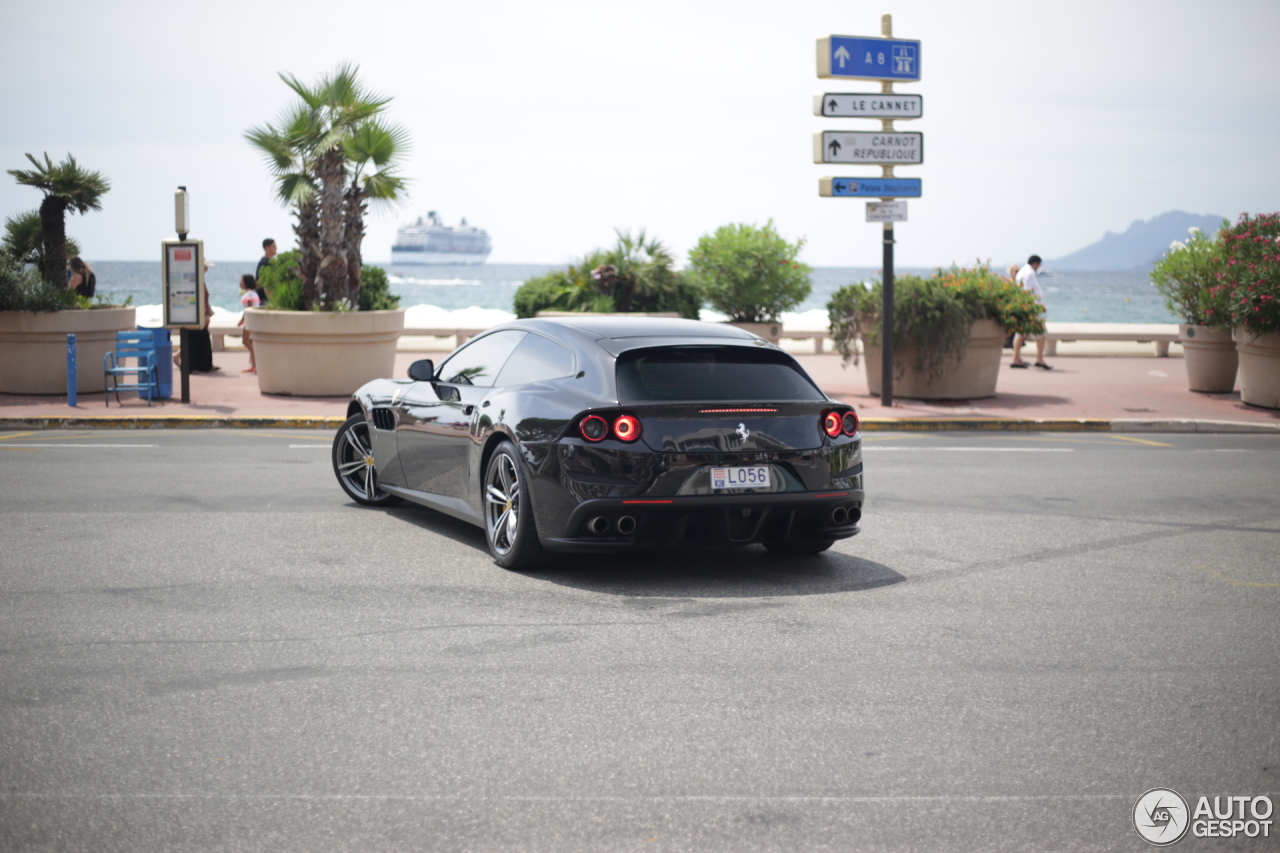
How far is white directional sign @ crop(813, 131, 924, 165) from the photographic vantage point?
16.3 meters

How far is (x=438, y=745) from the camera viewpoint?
4.38 metres

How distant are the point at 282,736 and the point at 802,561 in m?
→ 3.91

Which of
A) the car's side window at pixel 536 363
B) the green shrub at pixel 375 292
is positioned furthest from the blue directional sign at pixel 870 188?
the car's side window at pixel 536 363

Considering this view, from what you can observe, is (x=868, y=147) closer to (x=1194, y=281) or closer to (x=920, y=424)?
(x=920, y=424)

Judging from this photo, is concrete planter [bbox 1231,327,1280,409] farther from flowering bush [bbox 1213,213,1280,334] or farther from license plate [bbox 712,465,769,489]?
license plate [bbox 712,465,769,489]

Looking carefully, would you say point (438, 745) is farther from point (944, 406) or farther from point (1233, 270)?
point (1233, 270)

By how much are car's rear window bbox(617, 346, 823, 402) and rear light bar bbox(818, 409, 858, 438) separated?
0.13 m

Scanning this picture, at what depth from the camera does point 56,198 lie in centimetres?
1892

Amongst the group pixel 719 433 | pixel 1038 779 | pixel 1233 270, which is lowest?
pixel 1038 779

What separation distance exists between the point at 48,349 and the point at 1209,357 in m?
16.5

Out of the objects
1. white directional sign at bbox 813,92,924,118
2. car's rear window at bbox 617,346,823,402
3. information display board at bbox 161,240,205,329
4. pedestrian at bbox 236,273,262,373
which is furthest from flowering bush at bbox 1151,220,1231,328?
pedestrian at bbox 236,273,262,373

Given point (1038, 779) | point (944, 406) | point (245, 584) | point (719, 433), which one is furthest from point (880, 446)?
point (1038, 779)

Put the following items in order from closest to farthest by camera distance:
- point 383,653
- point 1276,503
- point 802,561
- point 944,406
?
1. point 383,653
2. point 802,561
3. point 1276,503
4. point 944,406

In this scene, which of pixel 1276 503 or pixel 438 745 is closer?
pixel 438 745
